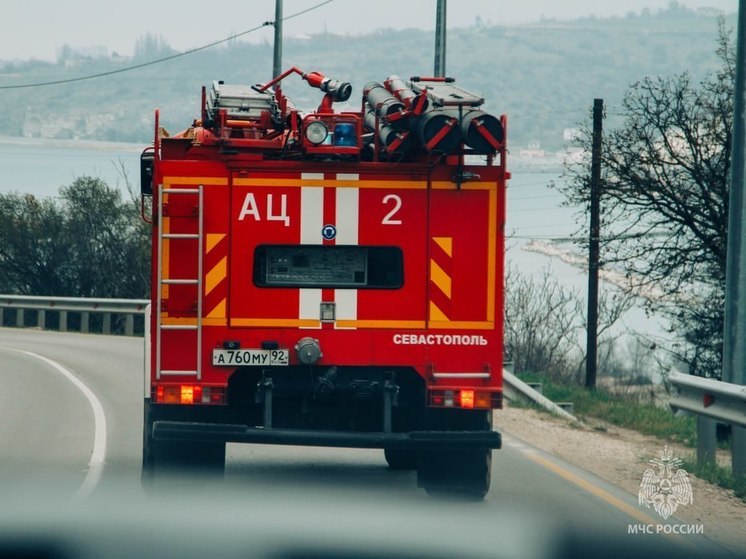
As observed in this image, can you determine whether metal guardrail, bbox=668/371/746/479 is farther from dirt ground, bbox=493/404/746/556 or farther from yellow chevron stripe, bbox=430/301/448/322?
yellow chevron stripe, bbox=430/301/448/322

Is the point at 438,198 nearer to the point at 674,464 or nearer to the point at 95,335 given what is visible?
the point at 674,464

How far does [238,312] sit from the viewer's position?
30.3ft

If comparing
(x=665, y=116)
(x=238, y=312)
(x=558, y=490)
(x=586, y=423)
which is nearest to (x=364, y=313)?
(x=238, y=312)

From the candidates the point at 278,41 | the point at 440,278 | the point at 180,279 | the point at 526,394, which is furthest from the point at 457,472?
the point at 278,41

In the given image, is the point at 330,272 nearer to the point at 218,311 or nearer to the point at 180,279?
the point at 218,311

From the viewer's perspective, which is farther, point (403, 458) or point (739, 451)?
point (403, 458)

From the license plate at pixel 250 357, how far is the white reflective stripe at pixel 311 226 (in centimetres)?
31

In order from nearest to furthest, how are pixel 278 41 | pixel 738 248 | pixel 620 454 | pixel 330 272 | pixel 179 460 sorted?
pixel 330 272 < pixel 179 460 < pixel 738 248 < pixel 620 454 < pixel 278 41

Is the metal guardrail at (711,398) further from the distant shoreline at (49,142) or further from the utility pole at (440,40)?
the distant shoreline at (49,142)

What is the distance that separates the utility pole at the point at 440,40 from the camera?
22.1 metres

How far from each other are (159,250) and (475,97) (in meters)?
2.46

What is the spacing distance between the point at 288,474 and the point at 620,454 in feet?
12.3

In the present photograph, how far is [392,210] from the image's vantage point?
930cm

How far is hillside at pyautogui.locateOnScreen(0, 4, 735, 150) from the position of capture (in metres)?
84.4
